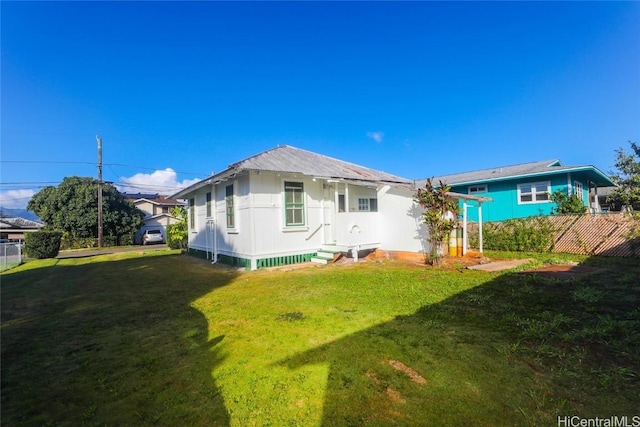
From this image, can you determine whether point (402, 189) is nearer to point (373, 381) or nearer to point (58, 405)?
point (373, 381)

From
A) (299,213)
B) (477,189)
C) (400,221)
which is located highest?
(477,189)

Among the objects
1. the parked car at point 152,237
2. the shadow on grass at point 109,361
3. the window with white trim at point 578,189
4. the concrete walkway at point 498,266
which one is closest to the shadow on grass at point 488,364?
the shadow on grass at point 109,361

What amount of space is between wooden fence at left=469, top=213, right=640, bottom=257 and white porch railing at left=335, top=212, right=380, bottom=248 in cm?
710

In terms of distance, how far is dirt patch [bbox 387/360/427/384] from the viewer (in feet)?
9.21

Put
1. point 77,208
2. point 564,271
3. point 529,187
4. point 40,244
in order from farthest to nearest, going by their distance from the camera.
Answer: point 77,208 < point 40,244 < point 529,187 < point 564,271

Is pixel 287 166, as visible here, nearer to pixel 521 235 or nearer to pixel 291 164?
pixel 291 164

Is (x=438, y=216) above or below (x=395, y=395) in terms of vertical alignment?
above

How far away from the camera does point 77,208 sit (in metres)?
28.2

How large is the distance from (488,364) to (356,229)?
26.7 ft

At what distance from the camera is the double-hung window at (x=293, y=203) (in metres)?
10.5

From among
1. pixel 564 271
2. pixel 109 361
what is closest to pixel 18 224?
pixel 109 361

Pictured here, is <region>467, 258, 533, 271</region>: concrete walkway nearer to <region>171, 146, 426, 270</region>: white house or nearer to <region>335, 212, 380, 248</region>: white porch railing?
<region>171, 146, 426, 270</region>: white house

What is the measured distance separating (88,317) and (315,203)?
7406 millimetres

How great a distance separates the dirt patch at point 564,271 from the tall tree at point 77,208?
33701 millimetres
